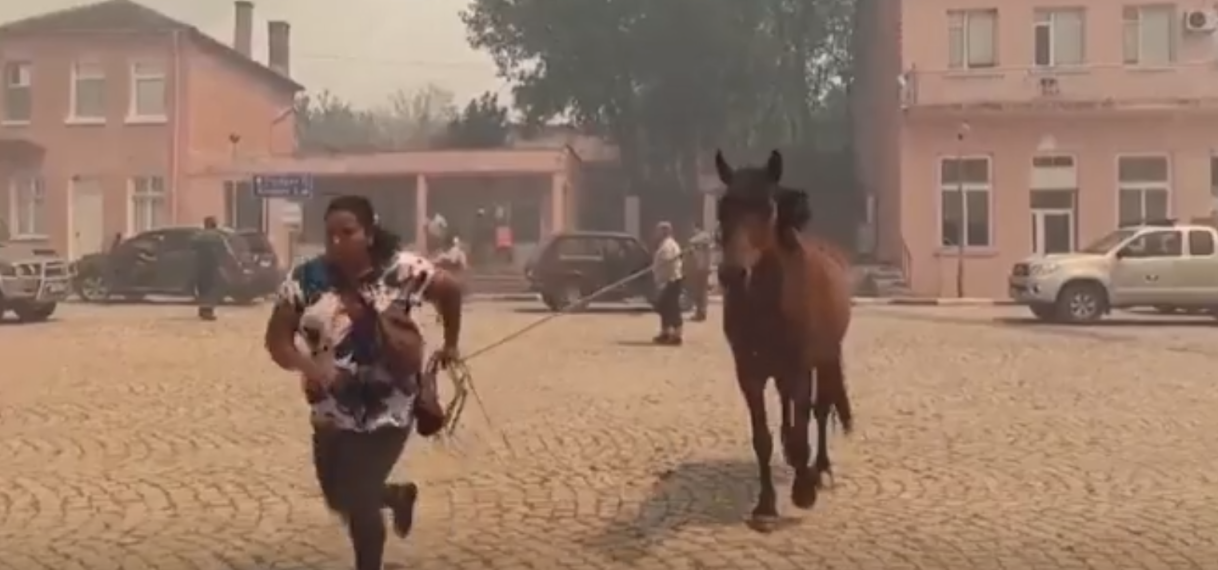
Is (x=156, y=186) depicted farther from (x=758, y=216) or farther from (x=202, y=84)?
(x=758, y=216)

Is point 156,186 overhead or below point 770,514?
overhead


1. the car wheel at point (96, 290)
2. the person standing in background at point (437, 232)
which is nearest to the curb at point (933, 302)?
the person standing in background at point (437, 232)

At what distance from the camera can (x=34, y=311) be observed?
25.5 metres

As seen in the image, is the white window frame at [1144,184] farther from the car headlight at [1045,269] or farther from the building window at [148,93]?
the building window at [148,93]

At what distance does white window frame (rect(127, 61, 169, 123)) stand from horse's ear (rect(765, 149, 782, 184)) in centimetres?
3345

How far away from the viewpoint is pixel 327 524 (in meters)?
8.38

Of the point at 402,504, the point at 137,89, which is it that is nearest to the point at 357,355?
the point at 402,504

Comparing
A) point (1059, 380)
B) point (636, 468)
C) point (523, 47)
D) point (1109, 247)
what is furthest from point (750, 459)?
point (523, 47)

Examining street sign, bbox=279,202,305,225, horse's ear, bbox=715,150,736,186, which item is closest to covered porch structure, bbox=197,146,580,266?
street sign, bbox=279,202,305,225

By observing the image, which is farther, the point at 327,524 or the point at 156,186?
the point at 156,186

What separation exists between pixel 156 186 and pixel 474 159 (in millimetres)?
8141

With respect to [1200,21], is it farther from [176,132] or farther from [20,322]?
[20,322]

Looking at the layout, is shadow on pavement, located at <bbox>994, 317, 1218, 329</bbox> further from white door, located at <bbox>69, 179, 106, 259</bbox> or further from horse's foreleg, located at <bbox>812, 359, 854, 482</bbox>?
white door, located at <bbox>69, 179, 106, 259</bbox>

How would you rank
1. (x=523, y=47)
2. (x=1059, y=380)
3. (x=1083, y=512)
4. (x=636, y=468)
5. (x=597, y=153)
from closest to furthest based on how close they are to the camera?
(x=1083, y=512)
(x=636, y=468)
(x=1059, y=380)
(x=523, y=47)
(x=597, y=153)
